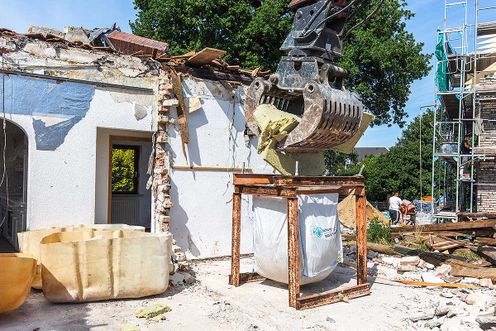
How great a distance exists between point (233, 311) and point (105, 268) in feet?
5.88

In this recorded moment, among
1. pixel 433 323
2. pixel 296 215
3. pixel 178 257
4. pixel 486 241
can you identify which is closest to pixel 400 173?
pixel 486 241

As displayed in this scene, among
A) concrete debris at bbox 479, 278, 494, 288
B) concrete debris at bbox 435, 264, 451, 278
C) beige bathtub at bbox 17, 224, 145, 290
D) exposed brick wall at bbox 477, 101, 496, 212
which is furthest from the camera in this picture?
exposed brick wall at bbox 477, 101, 496, 212

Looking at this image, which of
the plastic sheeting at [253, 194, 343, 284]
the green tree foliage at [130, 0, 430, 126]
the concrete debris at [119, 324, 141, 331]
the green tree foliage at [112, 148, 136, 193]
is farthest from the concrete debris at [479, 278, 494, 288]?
the green tree foliage at [130, 0, 430, 126]

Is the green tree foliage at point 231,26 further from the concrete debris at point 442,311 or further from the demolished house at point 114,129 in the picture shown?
the concrete debris at point 442,311

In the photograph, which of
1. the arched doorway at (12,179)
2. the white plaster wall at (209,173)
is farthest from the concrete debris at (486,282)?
the arched doorway at (12,179)

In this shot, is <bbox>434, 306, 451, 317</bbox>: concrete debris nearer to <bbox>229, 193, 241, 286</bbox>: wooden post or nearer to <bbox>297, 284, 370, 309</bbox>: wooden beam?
<bbox>297, 284, 370, 309</bbox>: wooden beam

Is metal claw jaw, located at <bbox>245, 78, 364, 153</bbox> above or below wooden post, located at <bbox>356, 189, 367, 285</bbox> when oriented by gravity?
above

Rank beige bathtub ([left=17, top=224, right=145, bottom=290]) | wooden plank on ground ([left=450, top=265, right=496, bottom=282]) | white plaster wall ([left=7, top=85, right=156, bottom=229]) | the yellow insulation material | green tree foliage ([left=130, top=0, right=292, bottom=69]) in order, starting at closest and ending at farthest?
the yellow insulation material
beige bathtub ([left=17, top=224, right=145, bottom=290])
white plaster wall ([left=7, top=85, right=156, bottom=229])
wooden plank on ground ([left=450, top=265, right=496, bottom=282])
green tree foliage ([left=130, top=0, right=292, bottom=69])

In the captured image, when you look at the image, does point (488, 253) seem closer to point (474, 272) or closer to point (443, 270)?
point (474, 272)

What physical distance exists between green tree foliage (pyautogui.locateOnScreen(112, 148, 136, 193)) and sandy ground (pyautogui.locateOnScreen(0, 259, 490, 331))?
6.09 metres

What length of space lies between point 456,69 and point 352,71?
153 inches

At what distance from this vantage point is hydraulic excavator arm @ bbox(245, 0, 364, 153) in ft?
17.7

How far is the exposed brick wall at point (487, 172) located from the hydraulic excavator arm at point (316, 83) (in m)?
11.3

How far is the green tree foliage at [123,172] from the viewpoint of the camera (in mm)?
12398
